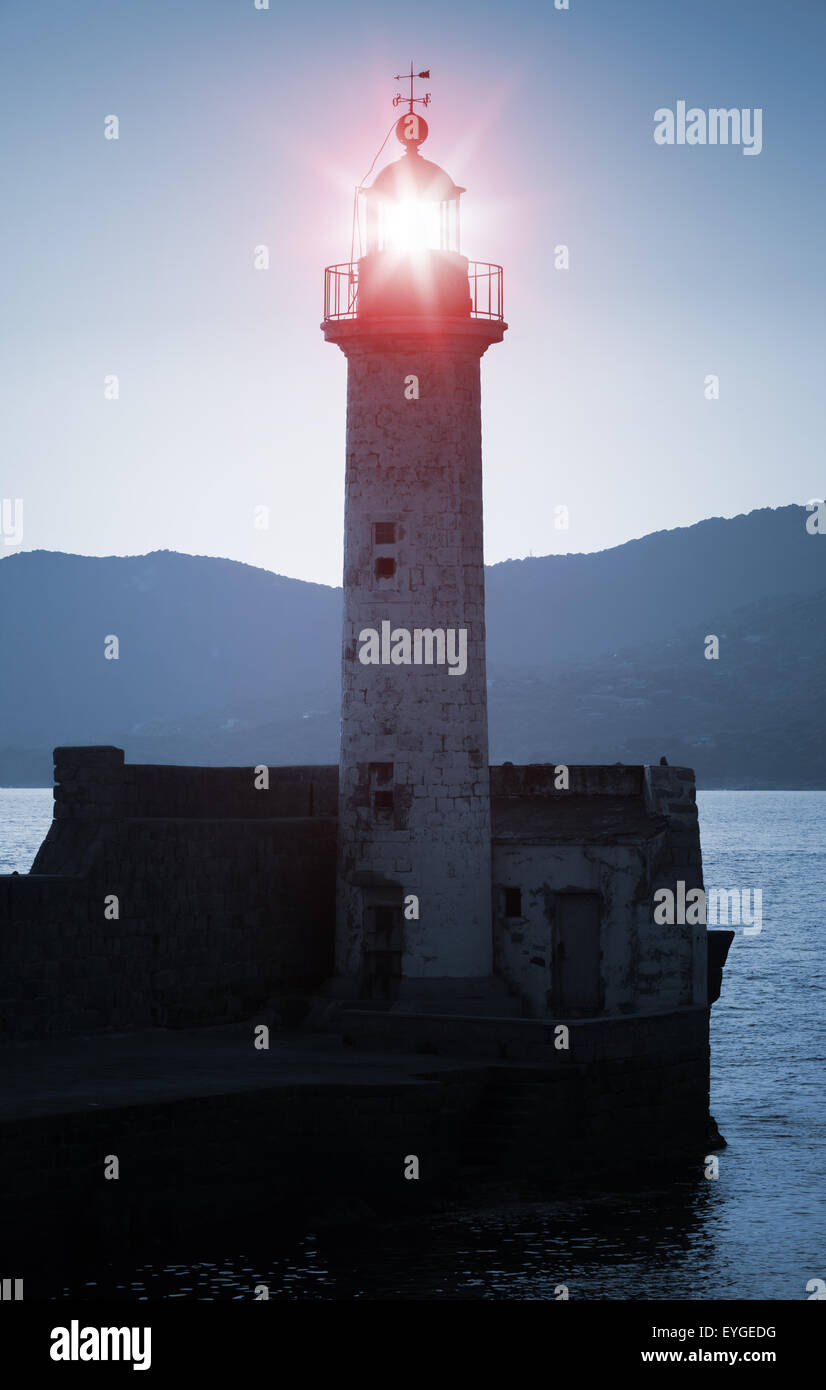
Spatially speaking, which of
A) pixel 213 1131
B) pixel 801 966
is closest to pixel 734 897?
pixel 801 966

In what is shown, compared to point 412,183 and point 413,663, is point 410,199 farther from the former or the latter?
point 413,663

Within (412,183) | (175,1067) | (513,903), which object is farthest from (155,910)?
(412,183)

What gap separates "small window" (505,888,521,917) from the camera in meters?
28.7

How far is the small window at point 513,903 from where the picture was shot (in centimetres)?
2869

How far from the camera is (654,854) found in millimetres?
28406

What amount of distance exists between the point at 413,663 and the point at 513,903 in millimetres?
3605

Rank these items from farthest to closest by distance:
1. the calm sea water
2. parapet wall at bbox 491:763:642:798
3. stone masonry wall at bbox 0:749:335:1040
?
parapet wall at bbox 491:763:642:798 < stone masonry wall at bbox 0:749:335:1040 < the calm sea water

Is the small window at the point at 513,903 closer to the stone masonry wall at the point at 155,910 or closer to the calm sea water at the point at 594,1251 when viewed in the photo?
the stone masonry wall at the point at 155,910

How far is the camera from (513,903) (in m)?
28.7

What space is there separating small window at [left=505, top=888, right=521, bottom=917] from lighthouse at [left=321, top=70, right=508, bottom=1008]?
12.4 inches

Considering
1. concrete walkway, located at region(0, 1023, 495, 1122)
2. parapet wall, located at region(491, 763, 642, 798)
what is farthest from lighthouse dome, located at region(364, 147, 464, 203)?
concrete walkway, located at region(0, 1023, 495, 1122)

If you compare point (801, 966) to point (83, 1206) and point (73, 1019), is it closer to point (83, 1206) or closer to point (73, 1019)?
point (73, 1019)

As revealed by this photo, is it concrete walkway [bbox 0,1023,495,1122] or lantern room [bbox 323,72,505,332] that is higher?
lantern room [bbox 323,72,505,332]

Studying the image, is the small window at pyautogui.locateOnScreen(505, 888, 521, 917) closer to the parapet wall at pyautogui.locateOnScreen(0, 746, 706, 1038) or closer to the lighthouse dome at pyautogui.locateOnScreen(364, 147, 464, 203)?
the parapet wall at pyautogui.locateOnScreen(0, 746, 706, 1038)
